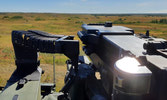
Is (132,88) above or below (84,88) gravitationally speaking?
above

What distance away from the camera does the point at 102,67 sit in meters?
5.63

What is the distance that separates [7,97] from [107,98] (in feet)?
8.94

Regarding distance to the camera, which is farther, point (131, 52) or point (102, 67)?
point (102, 67)

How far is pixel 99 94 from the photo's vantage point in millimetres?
5062

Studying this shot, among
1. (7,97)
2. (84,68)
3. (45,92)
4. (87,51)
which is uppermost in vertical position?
(87,51)

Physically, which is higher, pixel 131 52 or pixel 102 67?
pixel 131 52

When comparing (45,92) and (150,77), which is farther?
(45,92)

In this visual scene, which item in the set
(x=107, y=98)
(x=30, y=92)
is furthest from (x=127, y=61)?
(x=30, y=92)

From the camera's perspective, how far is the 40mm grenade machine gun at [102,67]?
248cm

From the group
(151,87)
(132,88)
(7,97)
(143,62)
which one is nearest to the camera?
(132,88)

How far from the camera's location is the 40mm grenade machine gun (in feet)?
8.14

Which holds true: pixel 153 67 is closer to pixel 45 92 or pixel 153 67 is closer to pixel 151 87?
pixel 151 87

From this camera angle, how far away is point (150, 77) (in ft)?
8.01

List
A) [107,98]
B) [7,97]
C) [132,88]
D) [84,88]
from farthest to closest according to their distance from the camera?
[84,88] < [7,97] < [107,98] < [132,88]
